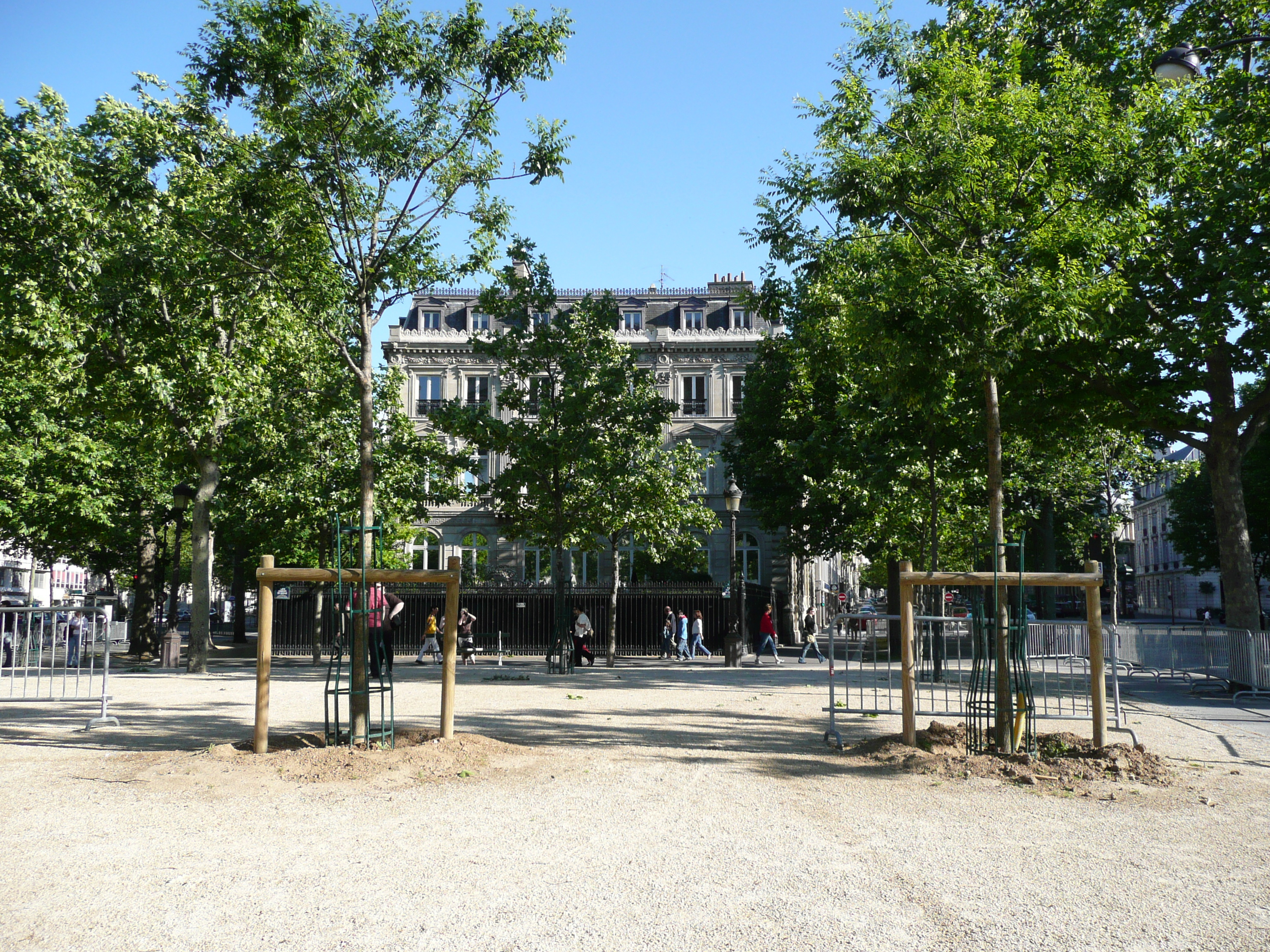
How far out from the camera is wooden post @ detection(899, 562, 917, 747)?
31.0 ft

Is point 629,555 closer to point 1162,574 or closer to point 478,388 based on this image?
point 478,388

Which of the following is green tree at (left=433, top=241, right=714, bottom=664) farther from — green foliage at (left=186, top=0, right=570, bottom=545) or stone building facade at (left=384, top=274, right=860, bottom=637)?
stone building facade at (left=384, top=274, right=860, bottom=637)

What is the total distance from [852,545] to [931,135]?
73.6 feet

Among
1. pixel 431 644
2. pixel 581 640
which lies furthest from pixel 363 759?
pixel 431 644

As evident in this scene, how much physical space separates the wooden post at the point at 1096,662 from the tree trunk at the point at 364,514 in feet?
23.1

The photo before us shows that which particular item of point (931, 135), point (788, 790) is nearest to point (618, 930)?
point (788, 790)

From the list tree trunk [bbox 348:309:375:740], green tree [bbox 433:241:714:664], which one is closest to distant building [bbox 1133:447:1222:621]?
green tree [bbox 433:241:714:664]

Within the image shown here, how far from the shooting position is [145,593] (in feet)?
93.1

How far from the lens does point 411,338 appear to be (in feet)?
168

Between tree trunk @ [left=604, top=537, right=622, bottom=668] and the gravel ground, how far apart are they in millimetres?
15744

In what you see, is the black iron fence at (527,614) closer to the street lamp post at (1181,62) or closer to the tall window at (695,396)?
Result: the tall window at (695,396)

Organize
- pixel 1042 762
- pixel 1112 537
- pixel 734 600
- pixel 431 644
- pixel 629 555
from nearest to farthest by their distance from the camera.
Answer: pixel 1042 762
pixel 734 600
pixel 431 644
pixel 1112 537
pixel 629 555

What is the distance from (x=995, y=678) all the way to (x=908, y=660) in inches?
41.6

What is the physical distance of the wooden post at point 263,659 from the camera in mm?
9070
